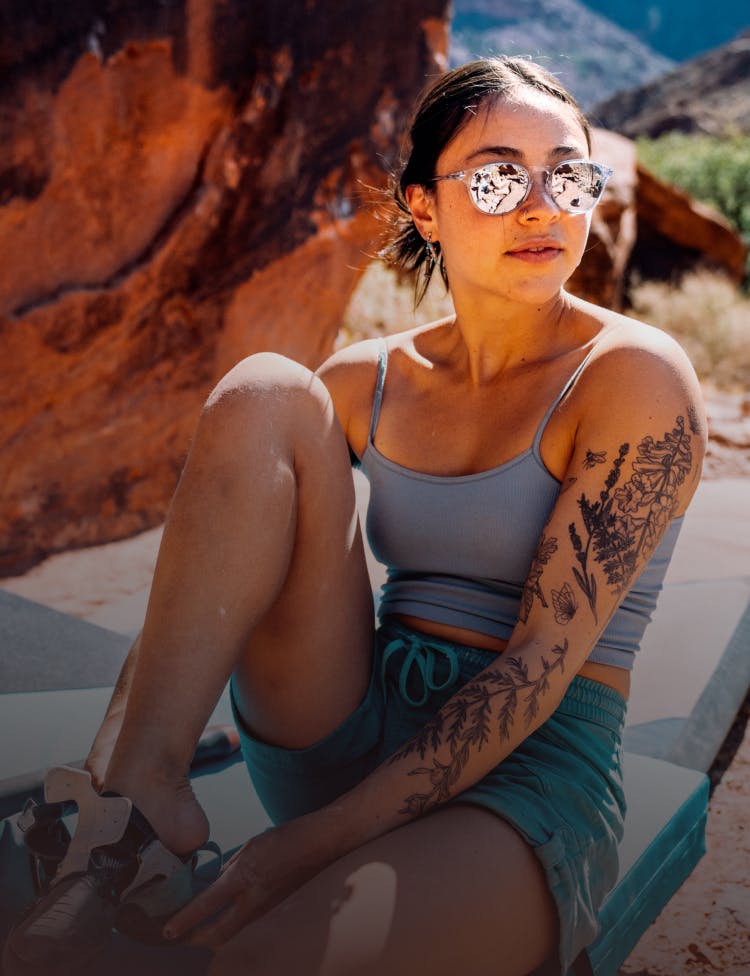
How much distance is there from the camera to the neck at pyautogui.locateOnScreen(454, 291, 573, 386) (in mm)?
1813

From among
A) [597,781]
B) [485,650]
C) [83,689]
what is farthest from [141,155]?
[597,781]

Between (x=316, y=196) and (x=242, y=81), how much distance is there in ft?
1.78

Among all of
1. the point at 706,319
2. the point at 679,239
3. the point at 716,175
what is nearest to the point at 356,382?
the point at 706,319

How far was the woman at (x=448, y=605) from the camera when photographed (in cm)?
133

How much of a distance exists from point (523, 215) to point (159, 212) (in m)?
2.62

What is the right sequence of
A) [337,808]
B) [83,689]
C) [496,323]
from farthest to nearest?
[83,689] < [496,323] < [337,808]

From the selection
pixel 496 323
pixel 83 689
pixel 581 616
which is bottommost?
pixel 83 689

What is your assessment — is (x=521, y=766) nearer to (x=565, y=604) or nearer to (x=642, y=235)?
(x=565, y=604)

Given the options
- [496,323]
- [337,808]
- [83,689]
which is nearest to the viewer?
[337,808]

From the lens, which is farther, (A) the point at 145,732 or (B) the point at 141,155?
(B) the point at 141,155

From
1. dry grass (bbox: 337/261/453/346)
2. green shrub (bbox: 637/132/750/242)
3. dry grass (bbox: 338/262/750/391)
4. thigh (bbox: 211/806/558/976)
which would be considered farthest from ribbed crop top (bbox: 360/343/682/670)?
green shrub (bbox: 637/132/750/242)

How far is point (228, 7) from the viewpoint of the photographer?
3951 millimetres

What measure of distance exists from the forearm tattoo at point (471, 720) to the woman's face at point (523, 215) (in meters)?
0.61

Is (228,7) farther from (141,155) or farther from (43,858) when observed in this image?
(43,858)
